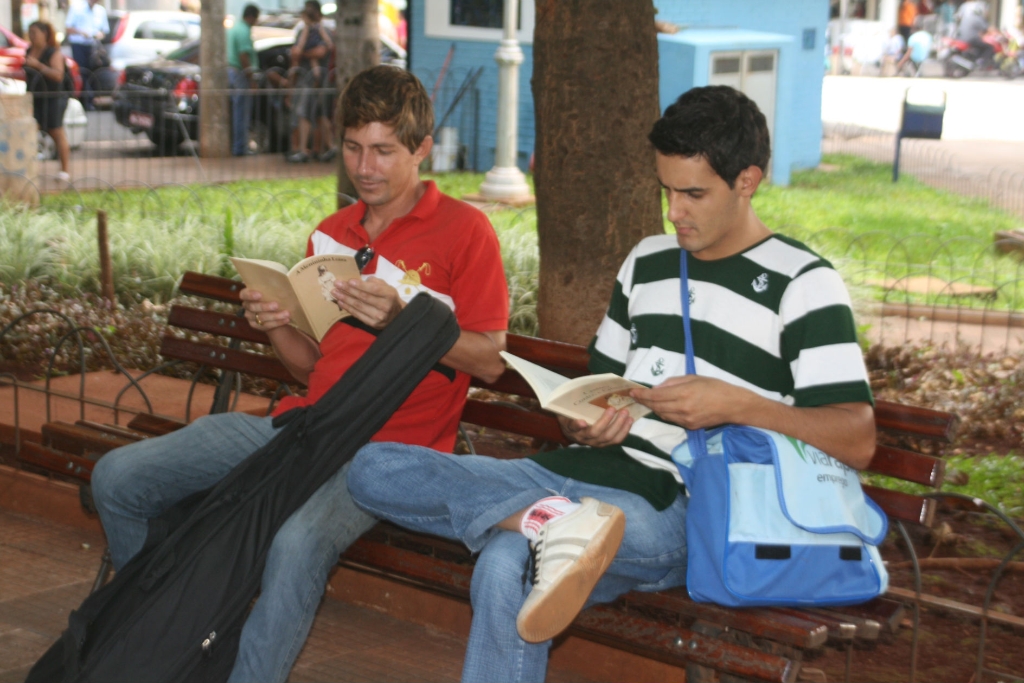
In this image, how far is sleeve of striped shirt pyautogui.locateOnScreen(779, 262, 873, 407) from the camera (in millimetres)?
2721

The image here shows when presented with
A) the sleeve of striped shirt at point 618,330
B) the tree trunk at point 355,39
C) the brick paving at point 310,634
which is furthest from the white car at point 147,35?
the sleeve of striped shirt at point 618,330

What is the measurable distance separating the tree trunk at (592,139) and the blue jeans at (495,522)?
1809 millimetres

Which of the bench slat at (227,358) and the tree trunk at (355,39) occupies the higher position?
the tree trunk at (355,39)

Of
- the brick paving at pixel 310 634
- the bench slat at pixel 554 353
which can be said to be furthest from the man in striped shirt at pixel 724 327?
the brick paving at pixel 310 634

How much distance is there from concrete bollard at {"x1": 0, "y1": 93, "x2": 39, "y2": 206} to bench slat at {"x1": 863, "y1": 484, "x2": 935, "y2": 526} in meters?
10.4

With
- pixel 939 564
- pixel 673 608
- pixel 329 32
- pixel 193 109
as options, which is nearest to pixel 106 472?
pixel 673 608

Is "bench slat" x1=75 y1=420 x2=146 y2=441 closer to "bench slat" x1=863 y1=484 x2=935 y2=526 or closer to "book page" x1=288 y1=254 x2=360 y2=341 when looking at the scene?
"book page" x1=288 y1=254 x2=360 y2=341

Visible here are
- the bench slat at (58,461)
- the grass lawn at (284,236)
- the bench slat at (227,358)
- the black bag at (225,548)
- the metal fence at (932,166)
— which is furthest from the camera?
the metal fence at (932,166)

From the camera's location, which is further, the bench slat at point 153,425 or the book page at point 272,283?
the bench slat at point 153,425

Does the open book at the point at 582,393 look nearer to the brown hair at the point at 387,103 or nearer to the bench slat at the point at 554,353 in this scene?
the bench slat at the point at 554,353

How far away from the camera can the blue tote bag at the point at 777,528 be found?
2.62 m

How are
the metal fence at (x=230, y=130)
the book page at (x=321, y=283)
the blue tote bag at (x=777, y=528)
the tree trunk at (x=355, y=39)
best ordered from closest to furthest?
1. the blue tote bag at (x=777, y=528)
2. the book page at (x=321, y=283)
3. the tree trunk at (x=355, y=39)
4. the metal fence at (x=230, y=130)

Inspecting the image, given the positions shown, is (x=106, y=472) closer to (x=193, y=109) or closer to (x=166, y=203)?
(x=166, y=203)

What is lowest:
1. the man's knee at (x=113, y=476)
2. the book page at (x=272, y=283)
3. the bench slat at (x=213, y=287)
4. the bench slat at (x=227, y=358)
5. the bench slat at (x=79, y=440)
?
the bench slat at (x=79, y=440)
